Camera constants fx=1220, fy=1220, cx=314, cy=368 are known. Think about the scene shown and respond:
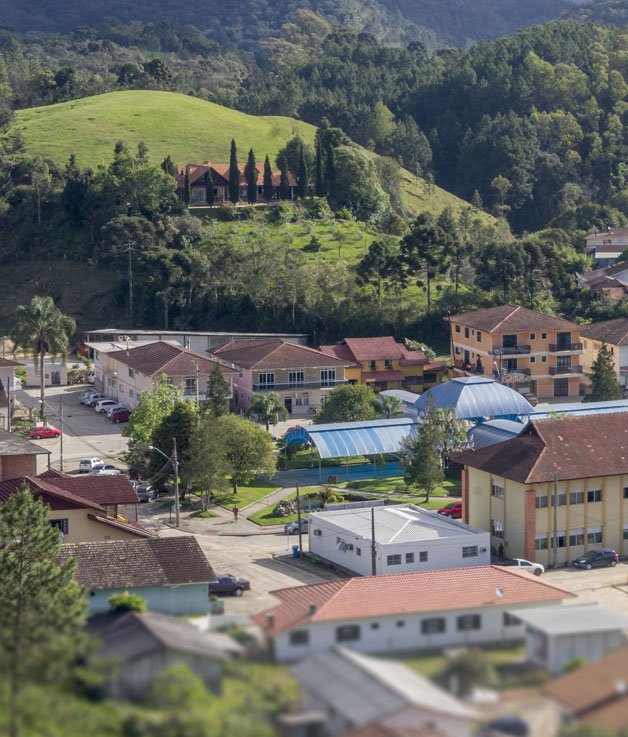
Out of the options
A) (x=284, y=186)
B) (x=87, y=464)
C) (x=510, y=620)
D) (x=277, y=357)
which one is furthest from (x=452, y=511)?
(x=284, y=186)

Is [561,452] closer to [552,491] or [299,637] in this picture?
[552,491]

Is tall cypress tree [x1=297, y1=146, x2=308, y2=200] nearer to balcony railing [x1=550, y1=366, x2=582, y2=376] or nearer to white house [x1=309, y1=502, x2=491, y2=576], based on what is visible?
balcony railing [x1=550, y1=366, x2=582, y2=376]

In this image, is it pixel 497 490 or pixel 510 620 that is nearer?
pixel 510 620

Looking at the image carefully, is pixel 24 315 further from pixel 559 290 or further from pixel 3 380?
pixel 559 290

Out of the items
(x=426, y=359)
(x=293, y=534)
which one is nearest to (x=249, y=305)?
(x=426, y=359)

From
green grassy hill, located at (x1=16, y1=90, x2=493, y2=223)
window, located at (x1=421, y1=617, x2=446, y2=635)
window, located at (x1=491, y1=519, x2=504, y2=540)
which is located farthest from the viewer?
green grassy hill, located at (x1=16, y1=90, x2=493, y2=223)

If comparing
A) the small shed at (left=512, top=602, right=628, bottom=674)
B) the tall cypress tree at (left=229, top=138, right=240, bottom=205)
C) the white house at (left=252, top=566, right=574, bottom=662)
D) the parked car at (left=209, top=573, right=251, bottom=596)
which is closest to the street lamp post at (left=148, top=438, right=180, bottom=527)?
the parked car at (left=209, top=573, right=251, bottom=596)
